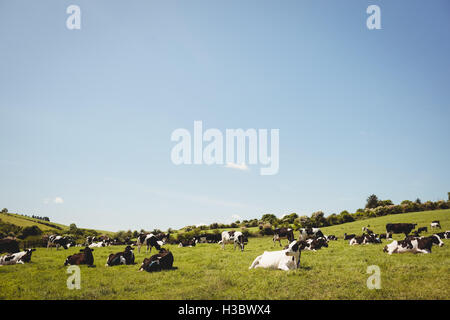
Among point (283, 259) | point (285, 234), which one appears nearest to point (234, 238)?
point (285, 234)

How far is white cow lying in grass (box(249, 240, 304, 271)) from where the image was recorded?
39.3 feet

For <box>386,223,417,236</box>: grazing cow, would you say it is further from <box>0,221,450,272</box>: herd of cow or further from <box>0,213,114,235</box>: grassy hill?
<box>0,213,114,235</box>: grassy hill

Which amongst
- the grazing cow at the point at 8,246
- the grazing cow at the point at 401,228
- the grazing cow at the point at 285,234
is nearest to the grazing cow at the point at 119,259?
the grazing cow at the point at 8,246

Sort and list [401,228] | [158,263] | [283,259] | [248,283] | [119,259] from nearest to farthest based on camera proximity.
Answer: [248,283]
[283,259]
[158,263]
[119,259]
[401,228]

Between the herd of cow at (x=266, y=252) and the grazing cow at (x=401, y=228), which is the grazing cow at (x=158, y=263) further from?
the grazing cow at (x=401, y=228)

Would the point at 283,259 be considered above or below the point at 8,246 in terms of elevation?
above

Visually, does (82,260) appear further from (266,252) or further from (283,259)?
(283,259)

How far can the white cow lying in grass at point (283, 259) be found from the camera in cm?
1197

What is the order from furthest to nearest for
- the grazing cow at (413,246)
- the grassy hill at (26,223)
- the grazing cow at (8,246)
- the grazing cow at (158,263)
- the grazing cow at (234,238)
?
1. the grassy hill at (26,223)
2. the grazing cow at (234,238)
3. the grazing cow at (8,246)
4. the grazing cow at (413,246)
5. the grazing cow at (158,263)

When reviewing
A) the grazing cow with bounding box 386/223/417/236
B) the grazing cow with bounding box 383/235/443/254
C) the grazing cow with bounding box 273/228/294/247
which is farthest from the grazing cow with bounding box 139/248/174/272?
the grazing cow with bounding box 386/223/417/236

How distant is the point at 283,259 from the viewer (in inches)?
480
